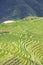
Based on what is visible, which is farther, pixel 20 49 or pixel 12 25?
pixel 12 25

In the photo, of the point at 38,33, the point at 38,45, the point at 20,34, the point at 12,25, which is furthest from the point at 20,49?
the point at 12,25

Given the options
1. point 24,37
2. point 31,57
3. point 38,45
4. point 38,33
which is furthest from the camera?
point 38,33

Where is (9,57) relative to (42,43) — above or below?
above

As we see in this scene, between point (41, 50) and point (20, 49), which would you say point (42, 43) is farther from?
point (20, 49)

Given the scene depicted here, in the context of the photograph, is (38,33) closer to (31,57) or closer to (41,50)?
(41,50)

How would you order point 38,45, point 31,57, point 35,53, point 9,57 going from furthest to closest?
point 38,45 → point 35,53 → point 31,57 → point 9,57

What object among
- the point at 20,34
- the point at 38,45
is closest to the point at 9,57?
the point at 38,45
